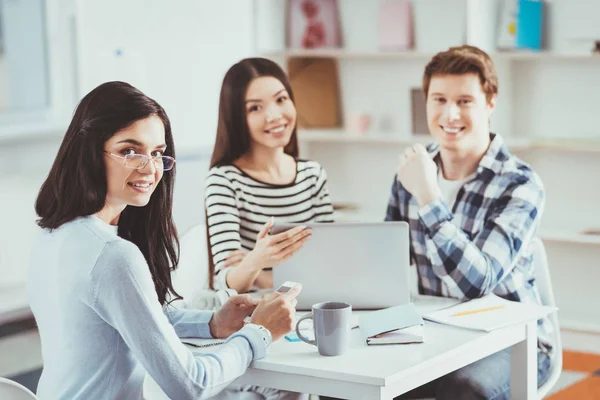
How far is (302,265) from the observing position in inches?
90.0

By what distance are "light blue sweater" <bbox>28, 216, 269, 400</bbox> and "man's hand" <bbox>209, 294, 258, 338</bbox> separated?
26 cm

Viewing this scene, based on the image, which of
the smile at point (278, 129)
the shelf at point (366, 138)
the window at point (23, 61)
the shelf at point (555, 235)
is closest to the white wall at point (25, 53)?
the window at point (23, 61)

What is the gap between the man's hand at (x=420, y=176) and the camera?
97.8 inches

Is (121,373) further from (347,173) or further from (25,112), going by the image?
(347,173)

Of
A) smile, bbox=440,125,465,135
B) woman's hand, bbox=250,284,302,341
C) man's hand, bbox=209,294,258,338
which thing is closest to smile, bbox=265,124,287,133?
smile, bbox=440,125,465,135

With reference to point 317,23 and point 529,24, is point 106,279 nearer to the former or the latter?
point 529,24

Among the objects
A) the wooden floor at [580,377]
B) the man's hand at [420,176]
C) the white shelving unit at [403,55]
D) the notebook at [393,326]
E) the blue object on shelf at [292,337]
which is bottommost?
the wooden floor at [580,377]

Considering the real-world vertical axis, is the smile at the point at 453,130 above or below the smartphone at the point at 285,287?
above

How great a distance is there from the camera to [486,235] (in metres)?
2.48

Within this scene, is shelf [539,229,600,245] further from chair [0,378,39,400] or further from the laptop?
chair [0,378,39,400]

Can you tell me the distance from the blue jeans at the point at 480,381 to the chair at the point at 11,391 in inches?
45.2

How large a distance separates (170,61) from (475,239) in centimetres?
272

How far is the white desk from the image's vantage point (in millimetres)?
1832

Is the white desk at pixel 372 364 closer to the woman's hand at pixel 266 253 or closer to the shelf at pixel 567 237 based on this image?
the woman's hand at pixel 266 253
